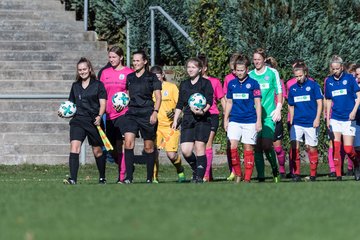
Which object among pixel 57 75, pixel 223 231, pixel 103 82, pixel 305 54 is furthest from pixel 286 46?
pixel 223 231

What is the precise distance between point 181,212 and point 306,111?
9206mm

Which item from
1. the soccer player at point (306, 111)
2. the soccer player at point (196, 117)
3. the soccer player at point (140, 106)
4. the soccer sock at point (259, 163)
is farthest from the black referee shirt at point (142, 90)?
the soccer player at point (306, 111)

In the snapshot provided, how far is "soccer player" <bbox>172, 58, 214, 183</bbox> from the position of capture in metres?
18.3

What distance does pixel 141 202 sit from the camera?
12383 millimetres

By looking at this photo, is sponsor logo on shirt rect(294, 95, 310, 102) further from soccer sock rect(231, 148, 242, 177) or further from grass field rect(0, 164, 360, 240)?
grass field rect(0, 164, 360, 240)

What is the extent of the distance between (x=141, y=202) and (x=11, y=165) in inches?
455

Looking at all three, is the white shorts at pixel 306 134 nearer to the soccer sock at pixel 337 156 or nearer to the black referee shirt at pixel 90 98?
the soccer sock at pixel 337 156

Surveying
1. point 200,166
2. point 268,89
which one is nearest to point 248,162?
point 200,166

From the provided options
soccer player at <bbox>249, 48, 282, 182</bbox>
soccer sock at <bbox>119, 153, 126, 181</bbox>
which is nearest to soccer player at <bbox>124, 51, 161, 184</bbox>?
soccer sock at <bbox>119, 153, 126, 181</bbox>

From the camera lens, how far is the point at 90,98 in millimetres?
17938

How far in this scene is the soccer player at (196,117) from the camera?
18328 mm

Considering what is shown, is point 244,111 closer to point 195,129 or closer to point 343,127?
point 195,129

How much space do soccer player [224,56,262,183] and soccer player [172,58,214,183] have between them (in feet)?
1.07

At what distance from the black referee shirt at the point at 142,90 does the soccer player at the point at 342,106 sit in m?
3.55
